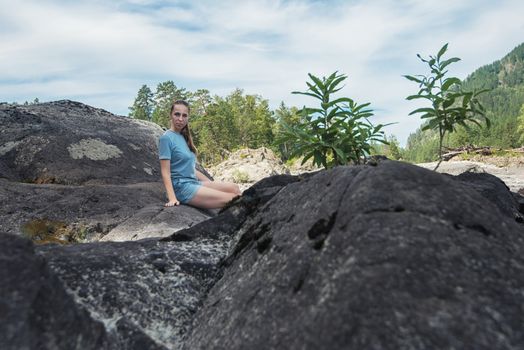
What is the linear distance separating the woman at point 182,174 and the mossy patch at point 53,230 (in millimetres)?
1479

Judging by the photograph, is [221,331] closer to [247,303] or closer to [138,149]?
[247,303]

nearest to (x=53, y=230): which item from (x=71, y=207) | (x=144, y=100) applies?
(x=71, y=207)

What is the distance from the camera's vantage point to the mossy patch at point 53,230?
642 centimetres

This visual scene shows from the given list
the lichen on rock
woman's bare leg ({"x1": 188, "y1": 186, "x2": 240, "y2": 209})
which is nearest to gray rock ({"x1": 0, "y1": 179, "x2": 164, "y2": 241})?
woman's bare leg ({"x1": 188, "y1": 186, "x2": 240, "y2": 209})

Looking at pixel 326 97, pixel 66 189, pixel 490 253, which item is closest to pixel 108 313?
pixel 490 253

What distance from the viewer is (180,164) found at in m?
7.81

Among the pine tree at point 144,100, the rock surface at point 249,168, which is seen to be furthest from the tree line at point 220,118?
the rock surface at point 249,168

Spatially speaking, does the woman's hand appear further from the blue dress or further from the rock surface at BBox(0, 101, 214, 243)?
the blue dress

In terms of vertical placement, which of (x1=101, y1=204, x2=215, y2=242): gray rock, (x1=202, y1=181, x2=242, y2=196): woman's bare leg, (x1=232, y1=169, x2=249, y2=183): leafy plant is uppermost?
(x1=202, y1=181, x2=242, y2=196): woman's bare leg

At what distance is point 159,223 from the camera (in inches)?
234

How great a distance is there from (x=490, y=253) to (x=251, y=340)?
122cm

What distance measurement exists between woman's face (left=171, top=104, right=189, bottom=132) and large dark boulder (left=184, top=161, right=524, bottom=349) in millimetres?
5325

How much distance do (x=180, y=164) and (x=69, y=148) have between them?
3.33 m

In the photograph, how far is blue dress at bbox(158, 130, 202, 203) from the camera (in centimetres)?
745
